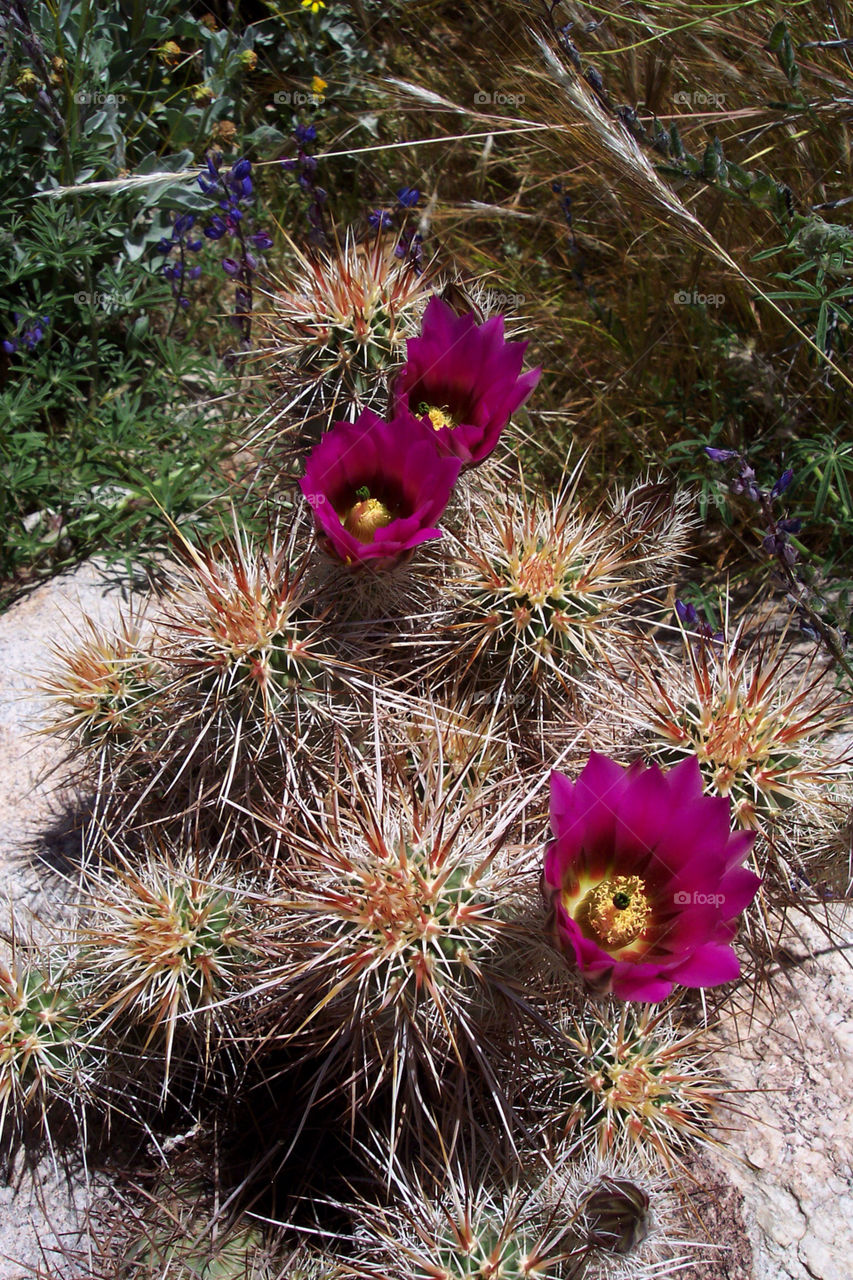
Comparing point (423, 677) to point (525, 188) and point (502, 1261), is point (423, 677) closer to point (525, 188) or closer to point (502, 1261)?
point (502, 1261)

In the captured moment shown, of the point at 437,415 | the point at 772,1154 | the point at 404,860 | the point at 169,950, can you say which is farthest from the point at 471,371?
the point at 772,1154

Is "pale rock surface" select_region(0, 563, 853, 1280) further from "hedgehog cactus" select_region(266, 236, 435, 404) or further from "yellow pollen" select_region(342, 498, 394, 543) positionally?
"hedgehog cactus" select_region(266, 236, 435, 404)

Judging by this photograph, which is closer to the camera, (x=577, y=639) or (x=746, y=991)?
(x=577, y=639)

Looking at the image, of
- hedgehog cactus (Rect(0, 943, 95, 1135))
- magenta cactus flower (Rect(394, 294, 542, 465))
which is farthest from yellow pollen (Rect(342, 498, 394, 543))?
hedgehog cactus (Rect(0, 943, 95, 1135))

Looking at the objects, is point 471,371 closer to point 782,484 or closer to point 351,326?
point 351,326

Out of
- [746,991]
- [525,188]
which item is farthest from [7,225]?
[746,991]

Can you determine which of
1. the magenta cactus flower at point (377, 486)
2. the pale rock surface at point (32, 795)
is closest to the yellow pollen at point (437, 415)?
the magenta cactus flower at point (377, 486)

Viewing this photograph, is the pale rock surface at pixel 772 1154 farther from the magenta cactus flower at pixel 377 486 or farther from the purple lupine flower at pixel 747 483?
the magenta cactus flower at pixel 377 486
